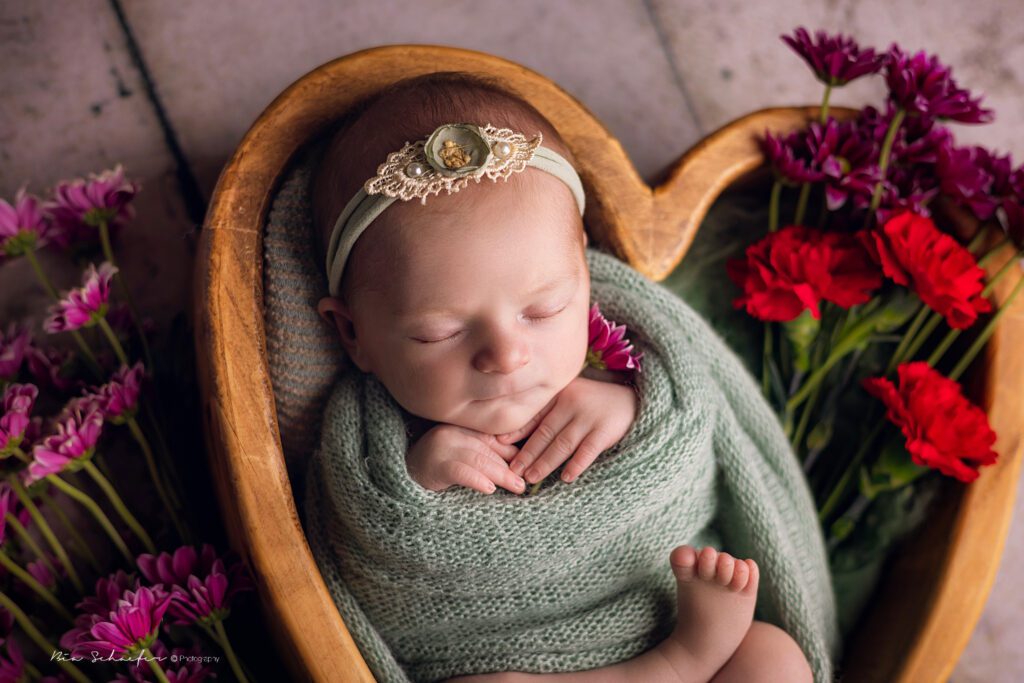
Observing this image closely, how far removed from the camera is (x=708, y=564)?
1005mm

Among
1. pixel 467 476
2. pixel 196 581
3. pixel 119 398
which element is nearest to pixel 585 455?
pixel 467 476

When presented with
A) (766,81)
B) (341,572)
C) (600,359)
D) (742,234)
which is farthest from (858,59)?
(341,572)

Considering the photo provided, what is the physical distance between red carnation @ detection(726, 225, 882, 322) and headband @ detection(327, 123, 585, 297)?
42 centimetres

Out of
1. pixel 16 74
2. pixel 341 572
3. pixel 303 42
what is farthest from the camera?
pixel 303 42

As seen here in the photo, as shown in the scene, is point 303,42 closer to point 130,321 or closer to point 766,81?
point 130,321

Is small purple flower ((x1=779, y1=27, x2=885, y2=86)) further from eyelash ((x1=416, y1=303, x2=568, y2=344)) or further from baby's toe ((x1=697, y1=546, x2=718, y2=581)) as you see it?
baby's toe ((x1=697, y1=546, x2=718, y2=581))

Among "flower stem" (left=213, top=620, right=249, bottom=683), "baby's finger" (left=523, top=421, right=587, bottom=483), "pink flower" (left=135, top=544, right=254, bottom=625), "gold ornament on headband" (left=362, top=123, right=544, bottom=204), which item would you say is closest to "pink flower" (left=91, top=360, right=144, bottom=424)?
"pink flower" (left=135, top=544, right=254, bottom=625)

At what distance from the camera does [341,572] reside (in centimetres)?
107

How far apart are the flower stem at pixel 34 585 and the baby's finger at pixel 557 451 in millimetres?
580

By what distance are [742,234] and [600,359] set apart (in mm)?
419

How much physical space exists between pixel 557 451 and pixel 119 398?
544mm

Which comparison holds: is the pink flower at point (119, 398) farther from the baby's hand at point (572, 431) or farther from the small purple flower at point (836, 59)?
the small purple flower at point (836, 59)

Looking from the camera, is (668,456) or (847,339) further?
(847,339)

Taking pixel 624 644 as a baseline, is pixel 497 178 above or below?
above
